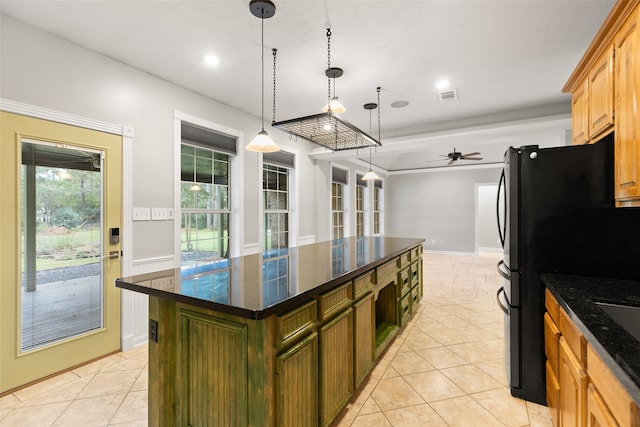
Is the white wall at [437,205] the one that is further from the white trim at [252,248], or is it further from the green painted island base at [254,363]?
the green painted island base at [254,363]

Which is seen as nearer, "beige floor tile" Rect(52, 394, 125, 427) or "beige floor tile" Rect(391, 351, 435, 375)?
"beige floor tile" Rect(52, 394, 125, 427)

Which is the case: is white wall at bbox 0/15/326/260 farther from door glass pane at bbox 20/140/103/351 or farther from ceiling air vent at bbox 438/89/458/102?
ceiling air vent at bbox 438/89/458/102

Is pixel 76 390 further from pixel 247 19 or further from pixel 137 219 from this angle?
pixel 247 19

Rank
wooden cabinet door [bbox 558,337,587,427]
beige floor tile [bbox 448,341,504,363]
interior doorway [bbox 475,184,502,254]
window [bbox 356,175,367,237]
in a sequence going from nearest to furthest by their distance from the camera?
wooden cabinet door [bbox 558,337,587,427] → beige floor tile [bbox 448,341,504,363] → window [bbox 356,175,367,237] → interior doorway [bbox 475,184,502,254]

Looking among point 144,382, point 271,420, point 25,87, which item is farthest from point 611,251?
point 25,87

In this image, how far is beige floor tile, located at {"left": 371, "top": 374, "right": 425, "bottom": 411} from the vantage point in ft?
6.77

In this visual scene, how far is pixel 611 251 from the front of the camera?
192 centimetres

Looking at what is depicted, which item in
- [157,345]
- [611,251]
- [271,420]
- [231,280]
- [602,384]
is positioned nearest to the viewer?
[602,384]

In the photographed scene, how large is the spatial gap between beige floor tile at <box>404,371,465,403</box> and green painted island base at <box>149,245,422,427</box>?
0.59 m

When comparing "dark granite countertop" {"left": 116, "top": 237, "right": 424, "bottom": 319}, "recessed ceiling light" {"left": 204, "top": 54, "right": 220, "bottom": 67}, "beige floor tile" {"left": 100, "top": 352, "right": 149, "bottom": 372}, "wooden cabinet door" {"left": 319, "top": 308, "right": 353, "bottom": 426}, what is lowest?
"beige floor tile" {"left": 100, "top": 352, "right": 149, "bottom": 372}

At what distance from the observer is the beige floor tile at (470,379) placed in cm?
225

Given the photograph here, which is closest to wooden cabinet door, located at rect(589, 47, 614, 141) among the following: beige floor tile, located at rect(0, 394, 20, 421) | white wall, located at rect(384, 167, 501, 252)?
beige floor tile, located at rect(0, 394, 20, 421)

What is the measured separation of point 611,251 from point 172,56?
3.74 metres

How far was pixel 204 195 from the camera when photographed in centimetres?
386
